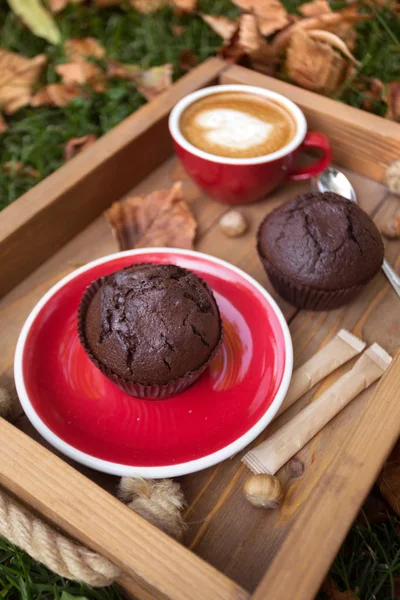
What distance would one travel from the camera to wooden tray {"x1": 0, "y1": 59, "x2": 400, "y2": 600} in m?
0.92

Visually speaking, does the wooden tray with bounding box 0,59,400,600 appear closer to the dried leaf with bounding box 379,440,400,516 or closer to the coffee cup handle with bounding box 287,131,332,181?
the coffee cup handle with bounding box 287,131,332,181

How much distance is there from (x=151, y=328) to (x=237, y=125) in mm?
811

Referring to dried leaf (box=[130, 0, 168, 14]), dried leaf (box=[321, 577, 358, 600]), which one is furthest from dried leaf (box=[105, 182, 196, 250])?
dried leaf (box=[130, 0, 168, 14])

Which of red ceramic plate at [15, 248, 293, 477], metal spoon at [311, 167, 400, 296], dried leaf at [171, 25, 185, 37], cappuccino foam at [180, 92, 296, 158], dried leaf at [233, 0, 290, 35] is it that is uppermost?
dried leaf at [233, 0, 290, 35]

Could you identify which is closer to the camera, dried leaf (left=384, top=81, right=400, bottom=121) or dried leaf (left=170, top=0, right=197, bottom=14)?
dried leaf (left=384, top=81, right=400, bottom=121)

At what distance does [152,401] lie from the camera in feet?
4.15

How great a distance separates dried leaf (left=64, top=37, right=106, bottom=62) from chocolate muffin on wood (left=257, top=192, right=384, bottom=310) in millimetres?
1459

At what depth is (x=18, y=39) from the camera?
8.63 feet

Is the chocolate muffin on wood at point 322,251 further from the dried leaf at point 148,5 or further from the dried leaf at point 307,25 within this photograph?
the dried leaf at point 148,5

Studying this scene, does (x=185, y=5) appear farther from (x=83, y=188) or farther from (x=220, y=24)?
(x=83, y=188)

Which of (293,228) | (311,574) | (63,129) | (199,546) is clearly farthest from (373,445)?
(63,129)

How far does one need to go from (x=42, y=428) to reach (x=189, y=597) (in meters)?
0.43

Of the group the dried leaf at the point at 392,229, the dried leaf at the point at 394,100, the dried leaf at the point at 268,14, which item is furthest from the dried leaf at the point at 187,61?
the dried leaf at the point at 392,229

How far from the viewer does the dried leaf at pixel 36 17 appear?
2.58 metres
